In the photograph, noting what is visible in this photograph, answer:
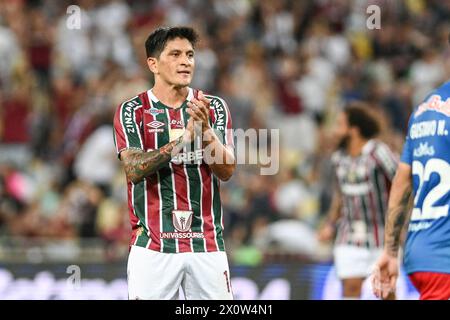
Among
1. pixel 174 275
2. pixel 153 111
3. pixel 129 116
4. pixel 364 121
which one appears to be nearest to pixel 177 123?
pixel 153 111

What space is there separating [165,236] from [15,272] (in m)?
4.34

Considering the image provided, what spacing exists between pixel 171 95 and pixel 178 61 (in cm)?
24

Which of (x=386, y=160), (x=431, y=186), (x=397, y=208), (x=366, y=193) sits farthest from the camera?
(x=366, y=193)

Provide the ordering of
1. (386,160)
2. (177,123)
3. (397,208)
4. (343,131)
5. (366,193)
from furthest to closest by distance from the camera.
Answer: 1. (343,131)
2. (366,193)
3. (386,160)
4. (177,123)
5. (397,208)

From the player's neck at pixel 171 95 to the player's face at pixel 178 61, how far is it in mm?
90

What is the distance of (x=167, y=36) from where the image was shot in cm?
656

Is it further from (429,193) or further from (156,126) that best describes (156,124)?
(429,193)

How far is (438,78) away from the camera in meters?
15.7

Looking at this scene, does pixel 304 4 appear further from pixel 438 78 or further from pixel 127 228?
pixel 127 228

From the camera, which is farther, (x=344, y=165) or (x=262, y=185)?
(x=262, y=185)

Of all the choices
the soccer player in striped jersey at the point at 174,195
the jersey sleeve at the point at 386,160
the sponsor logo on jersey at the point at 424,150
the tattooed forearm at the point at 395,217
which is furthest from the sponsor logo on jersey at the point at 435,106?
the jersey sleeve at the point at 386,160

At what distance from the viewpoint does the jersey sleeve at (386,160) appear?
9.51 m

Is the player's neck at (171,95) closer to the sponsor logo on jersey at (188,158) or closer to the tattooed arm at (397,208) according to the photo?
the sponsor logo on jersey at (188,158)
